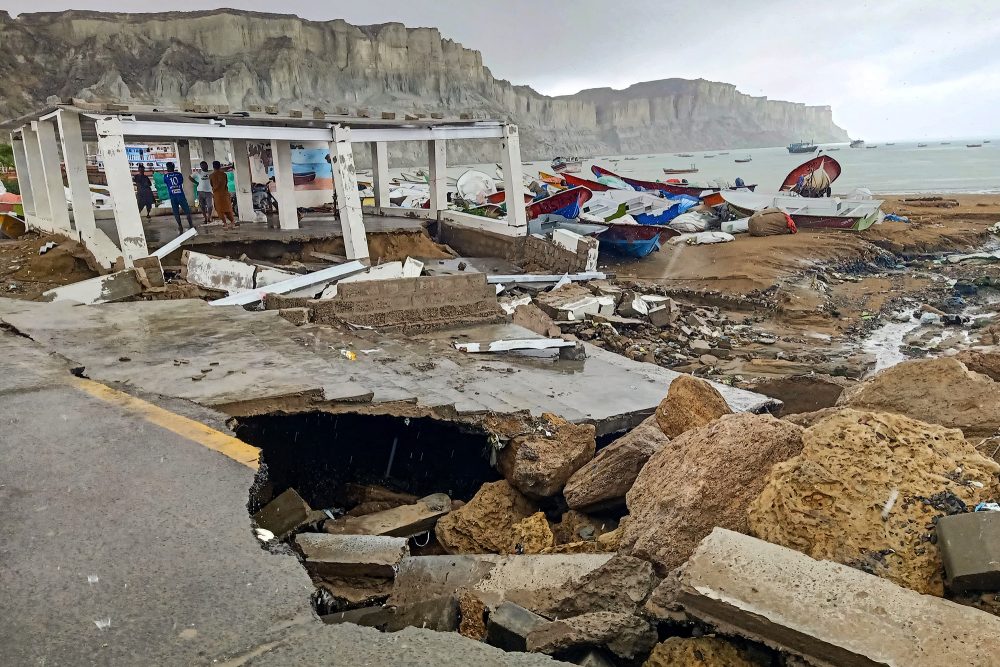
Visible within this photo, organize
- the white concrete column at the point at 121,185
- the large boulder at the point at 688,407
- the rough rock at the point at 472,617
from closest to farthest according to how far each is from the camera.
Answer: the rough rock at the point at 472,617 → the large boulder at the point at 688,407 → the white concrete column at the point at 121,185

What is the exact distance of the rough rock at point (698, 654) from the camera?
2.11m

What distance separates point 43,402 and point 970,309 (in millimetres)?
17254

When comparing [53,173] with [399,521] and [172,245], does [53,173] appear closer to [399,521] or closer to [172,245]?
[172,245]

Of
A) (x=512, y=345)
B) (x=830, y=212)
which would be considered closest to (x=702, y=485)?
(x=512, y=345)

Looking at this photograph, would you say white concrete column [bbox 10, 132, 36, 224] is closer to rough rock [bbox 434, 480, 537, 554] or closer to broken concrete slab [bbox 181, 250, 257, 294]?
broken concrete slab [bbox 181, 250, 257, 294]

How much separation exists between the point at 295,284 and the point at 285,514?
23.8 ft

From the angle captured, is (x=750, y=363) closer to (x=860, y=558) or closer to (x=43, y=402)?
(x=860, y=558)

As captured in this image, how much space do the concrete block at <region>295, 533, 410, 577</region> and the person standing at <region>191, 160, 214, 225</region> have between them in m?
15.4

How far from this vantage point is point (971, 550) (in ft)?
6.98

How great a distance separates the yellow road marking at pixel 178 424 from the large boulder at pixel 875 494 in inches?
93.5

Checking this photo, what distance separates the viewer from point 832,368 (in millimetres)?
10273

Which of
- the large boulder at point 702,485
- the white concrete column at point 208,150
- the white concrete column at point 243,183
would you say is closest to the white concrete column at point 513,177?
the white concrete column at point 243,183

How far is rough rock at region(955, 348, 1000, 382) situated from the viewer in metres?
4.48

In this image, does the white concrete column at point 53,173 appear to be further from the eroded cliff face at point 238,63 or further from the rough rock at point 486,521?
the eroded cliff face at point 238,63
